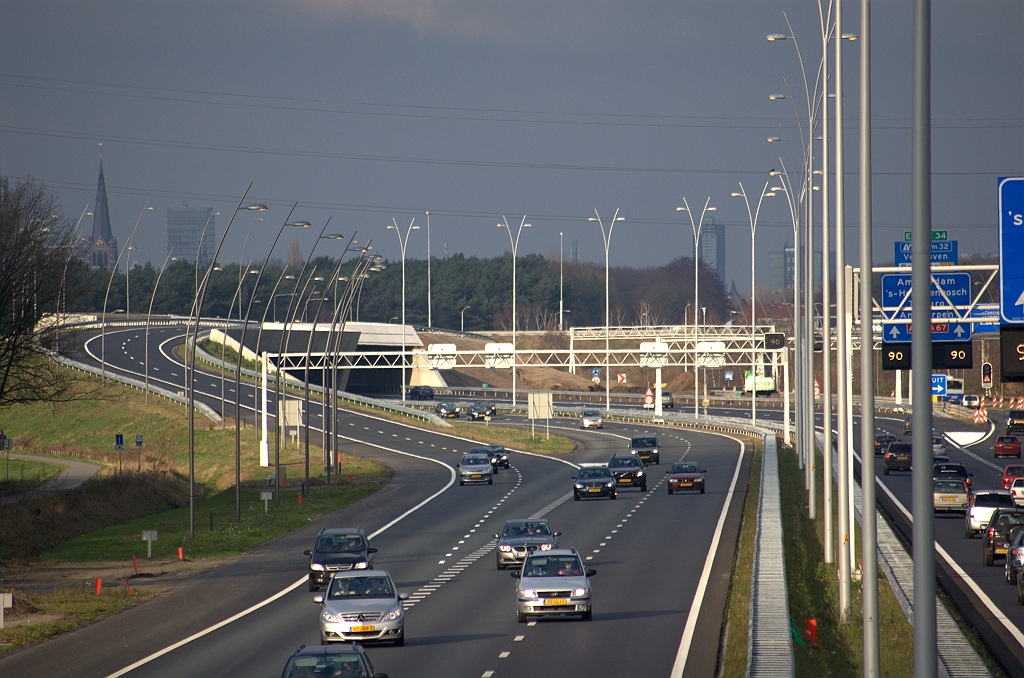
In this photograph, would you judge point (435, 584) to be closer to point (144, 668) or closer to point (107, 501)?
point (144, 668)

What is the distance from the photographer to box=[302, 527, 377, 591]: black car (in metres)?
31.0

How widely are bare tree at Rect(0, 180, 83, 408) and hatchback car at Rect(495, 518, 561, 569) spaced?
25.5 m

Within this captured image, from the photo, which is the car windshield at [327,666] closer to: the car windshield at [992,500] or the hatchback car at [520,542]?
the hatchback car at [520,542]

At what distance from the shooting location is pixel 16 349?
5150 centimetres

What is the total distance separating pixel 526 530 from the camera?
35.0 m

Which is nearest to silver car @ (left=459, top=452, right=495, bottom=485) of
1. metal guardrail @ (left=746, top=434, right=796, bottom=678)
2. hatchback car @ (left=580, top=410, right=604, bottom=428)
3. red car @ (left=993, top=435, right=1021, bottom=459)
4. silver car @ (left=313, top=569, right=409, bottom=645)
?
metal guardrail @ (left=746, top=434, right=796, bottom=678)

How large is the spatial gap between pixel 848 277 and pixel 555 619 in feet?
30.0

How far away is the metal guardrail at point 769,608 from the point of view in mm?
18422

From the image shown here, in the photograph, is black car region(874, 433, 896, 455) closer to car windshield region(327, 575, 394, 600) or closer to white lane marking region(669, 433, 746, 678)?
white lane marking region(669, 433, 746, 678)

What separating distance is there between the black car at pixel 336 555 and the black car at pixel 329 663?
14.5 metres

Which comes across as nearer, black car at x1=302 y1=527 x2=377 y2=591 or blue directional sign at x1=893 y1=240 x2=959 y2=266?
black car at x1=302 y1=527 x2=377 y2=591

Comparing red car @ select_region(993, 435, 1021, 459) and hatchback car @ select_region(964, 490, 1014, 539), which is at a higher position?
hatchback car @ select_region(964, 490, 1014, 539)

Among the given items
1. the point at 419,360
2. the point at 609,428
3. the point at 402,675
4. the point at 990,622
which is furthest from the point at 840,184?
the point at 419,360

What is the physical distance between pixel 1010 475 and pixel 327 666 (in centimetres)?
4502
